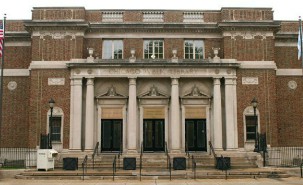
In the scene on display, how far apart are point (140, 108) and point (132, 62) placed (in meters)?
3.61

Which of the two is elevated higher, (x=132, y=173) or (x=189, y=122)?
(x=189, y=122)

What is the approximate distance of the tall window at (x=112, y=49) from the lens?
33219 millimetres

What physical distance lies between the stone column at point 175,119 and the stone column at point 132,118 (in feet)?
8.78

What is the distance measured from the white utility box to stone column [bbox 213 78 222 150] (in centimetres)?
1151

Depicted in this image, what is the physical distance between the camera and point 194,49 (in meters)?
33.5

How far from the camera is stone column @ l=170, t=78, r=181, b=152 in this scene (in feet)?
100

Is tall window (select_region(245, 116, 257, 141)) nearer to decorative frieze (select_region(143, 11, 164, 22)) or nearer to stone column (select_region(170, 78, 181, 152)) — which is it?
stone column (select_region(170, 78, 181, 152))

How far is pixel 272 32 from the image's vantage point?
32219 millimetres

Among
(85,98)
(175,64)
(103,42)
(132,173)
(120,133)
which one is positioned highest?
(103,42)

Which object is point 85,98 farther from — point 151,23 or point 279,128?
point 279,128

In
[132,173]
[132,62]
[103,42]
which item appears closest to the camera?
[132,173]

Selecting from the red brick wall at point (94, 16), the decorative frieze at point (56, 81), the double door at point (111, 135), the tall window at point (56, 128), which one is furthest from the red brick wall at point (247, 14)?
the tall window at point (56, 128)

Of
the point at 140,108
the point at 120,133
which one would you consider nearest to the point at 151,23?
the point at 140,108

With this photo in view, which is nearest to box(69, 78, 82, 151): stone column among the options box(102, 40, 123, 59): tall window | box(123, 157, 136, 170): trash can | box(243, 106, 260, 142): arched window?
box(102, 40, 123, 59): tall window
